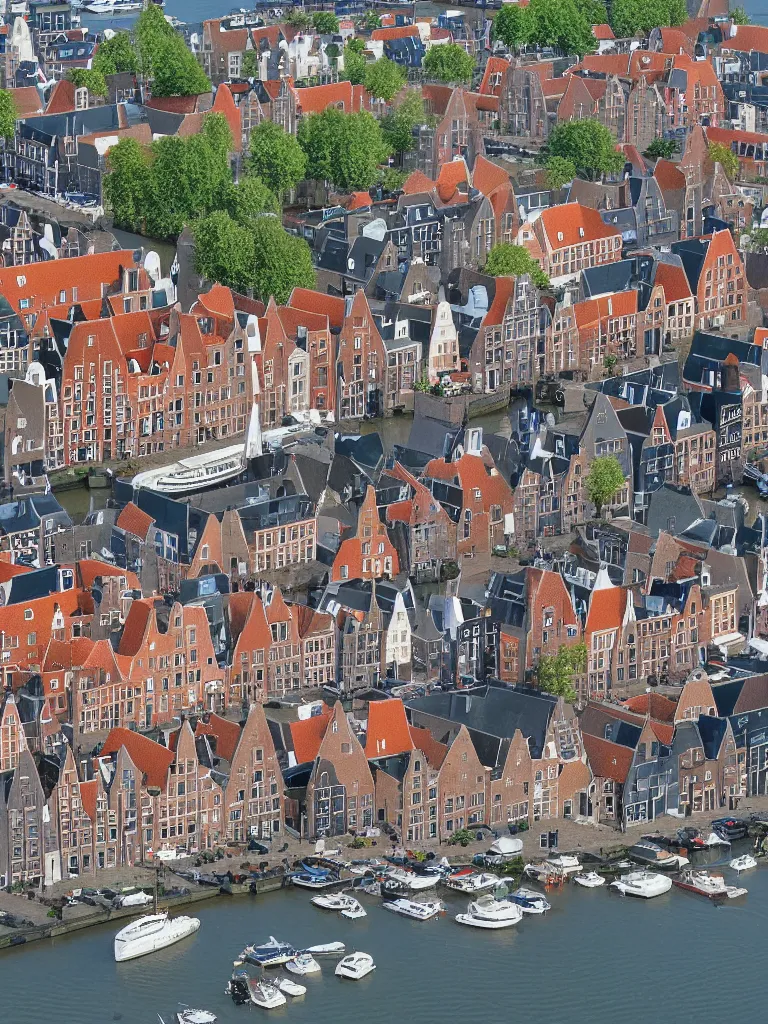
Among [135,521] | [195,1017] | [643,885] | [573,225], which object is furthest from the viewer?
[573,225]

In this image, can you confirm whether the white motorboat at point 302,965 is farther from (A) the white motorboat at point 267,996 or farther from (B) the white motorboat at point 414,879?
(B) the white motorboat at point 414,879

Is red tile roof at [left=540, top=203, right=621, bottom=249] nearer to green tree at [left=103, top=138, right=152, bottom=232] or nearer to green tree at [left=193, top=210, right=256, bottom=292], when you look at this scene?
green tree at [left=193, top=210, right=256, bottom=292]

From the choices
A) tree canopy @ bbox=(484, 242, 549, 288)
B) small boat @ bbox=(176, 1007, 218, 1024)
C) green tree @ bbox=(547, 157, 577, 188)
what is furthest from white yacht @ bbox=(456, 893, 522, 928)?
green tree @ bbox=(547, 157, 577, 188)

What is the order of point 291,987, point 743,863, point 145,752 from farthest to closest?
point 743,863 < point 145,752 < point 291,987

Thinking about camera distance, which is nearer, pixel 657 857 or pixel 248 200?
pixel 657 857

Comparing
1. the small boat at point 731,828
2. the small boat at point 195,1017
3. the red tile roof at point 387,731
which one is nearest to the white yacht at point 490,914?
the red tile roof at point 387,731

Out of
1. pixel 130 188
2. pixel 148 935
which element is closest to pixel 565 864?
pixel 148 935

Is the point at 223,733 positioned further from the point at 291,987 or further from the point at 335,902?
the point at 291,987
